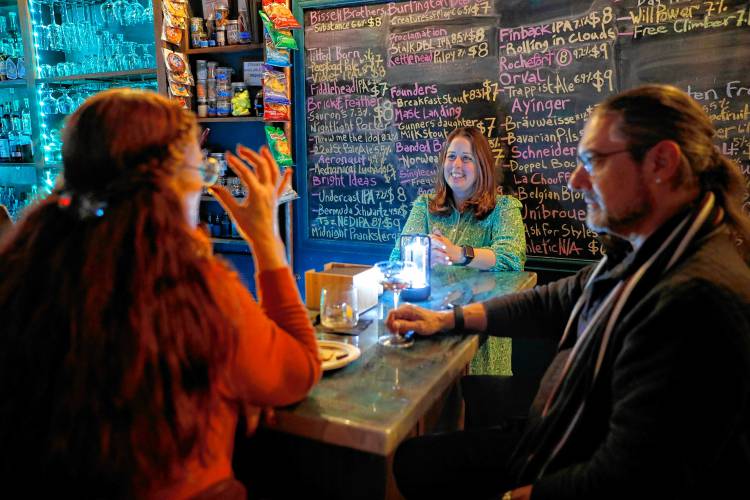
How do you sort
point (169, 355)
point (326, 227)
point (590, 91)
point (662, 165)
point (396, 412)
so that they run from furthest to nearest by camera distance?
point (326, 227) < point (590, 91) < point (662, 165) < point (396, 412) < point (169, 355)

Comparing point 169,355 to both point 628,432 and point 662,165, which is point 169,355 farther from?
point 662,165

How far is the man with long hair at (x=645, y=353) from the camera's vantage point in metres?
0.97

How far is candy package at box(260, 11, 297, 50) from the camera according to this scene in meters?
3.25

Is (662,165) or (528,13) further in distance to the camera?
(528,13)

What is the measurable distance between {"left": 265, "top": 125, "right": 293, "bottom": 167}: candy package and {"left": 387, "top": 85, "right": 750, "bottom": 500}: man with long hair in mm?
2147

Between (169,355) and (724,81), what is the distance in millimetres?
2831

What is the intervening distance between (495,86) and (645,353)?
2331 millimetres

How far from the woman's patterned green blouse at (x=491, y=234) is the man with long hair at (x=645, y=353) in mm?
859

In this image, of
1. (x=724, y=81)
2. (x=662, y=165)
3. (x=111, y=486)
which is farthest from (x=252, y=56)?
(x=111, y=486)

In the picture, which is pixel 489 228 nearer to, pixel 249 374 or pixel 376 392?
pixel 376 392

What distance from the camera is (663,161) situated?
122cm

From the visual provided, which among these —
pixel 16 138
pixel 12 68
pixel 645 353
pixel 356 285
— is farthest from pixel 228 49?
pixel 645 353

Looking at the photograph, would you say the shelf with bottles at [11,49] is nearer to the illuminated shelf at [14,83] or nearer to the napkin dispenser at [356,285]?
the illuminated shelf at [14,83]

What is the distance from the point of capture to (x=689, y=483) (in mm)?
999
